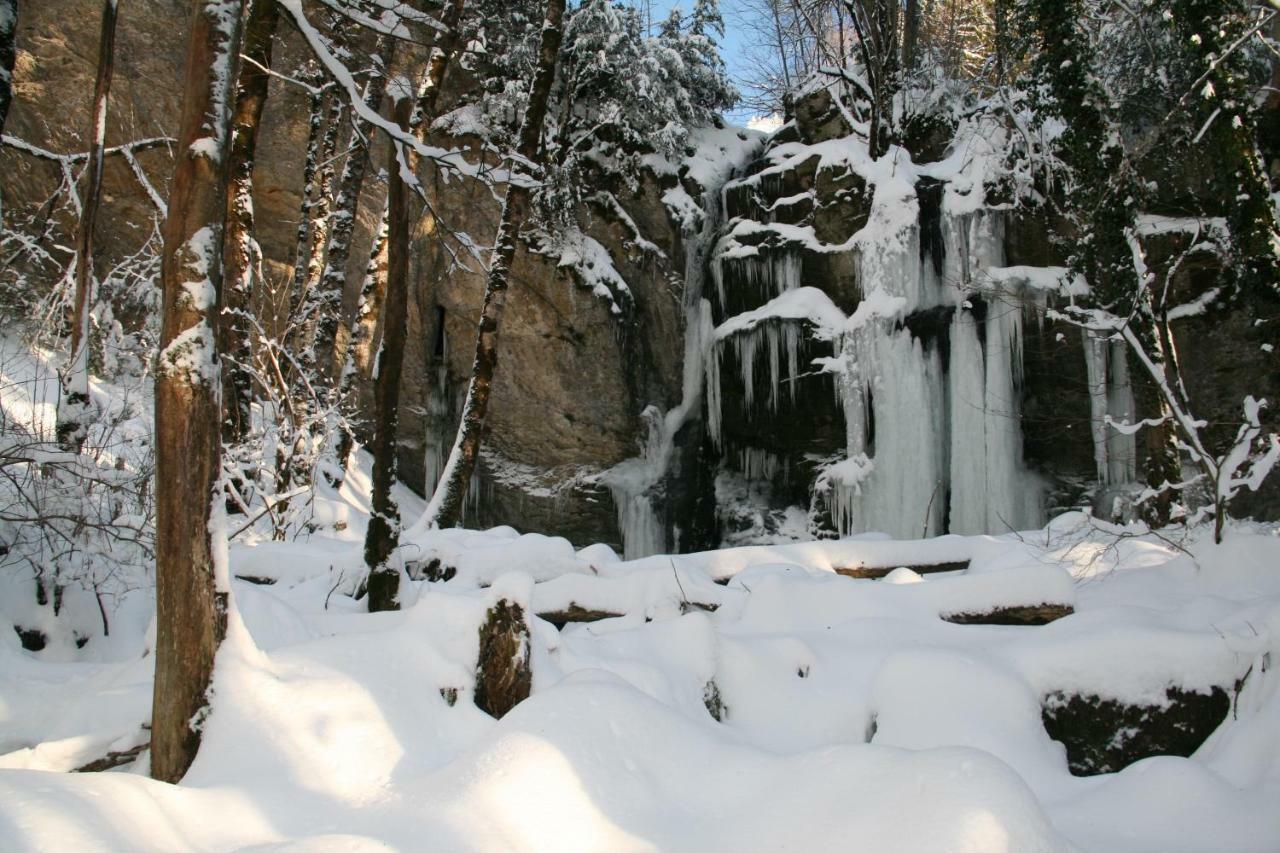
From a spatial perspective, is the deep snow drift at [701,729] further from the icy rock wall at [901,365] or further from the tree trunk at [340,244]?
the icy rock wall at [901,365]

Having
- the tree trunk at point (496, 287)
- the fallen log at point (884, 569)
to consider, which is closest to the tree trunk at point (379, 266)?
the tree trunk at point (496, 287)

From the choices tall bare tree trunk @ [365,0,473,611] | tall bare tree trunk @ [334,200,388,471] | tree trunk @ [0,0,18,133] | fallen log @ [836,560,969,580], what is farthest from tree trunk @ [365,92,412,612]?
fallen log @ [836,560,969,580]

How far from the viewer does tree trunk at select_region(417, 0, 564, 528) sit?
6.39 metres

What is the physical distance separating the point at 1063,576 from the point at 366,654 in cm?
402

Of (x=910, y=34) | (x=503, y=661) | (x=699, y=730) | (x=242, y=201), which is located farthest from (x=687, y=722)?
(x=910, y=34)

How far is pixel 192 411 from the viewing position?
2.72 m

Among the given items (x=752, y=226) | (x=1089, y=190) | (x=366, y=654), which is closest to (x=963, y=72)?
(x=752, y=226)

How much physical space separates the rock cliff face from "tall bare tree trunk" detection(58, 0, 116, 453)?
7.80m

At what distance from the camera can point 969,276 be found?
422 inches

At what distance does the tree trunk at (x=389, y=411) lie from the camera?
4.62 meters

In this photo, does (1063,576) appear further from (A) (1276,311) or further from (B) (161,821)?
(B) (161,821)

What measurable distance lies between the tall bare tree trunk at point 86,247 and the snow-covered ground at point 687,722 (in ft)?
3.94

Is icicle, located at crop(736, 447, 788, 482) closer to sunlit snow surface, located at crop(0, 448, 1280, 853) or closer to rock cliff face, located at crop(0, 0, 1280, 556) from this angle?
rock cliff face, located at crop(0, 0, 1280, 556)

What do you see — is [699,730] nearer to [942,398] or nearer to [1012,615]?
[1012,615]
